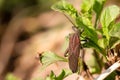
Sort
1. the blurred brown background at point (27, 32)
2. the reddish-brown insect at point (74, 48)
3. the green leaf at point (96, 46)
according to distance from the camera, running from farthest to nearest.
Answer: the blurred brown background at point (27, 32), the green leaf at point (96, 46), the reddish-brown insect at point (74, 48)

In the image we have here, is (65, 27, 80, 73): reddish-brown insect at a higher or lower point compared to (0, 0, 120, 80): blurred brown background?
higher

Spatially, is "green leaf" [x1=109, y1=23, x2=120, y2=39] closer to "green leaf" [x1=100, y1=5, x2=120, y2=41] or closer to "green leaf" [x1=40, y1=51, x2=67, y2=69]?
"green leaf" [x1=100, y1=5, x2=120, y2=41]

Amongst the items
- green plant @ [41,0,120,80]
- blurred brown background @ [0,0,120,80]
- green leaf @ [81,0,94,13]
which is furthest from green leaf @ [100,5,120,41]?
blurred brown background @ [0,0,120,80]

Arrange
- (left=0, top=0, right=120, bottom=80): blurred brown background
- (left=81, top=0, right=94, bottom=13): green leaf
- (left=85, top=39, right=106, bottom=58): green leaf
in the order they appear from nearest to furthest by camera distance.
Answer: (left=85, top=39, right=106, bottom=58): green leaf
(left=81, top=0, right=94, bottom=13): green leaf
(left=0, top=0, right=120, bottom=80): blurred brown background

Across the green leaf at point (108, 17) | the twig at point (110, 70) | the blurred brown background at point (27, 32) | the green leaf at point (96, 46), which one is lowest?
the blurred brown background at point (27, 32)

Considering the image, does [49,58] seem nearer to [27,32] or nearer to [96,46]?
[96,46]

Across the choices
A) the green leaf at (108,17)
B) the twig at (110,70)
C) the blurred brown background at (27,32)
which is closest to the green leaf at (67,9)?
the green leaf at (108,17)

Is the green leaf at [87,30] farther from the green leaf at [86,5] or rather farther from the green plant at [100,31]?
the green leaf at [86,5]

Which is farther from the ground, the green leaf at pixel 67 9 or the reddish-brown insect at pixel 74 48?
the green leaf at pixel 67 9

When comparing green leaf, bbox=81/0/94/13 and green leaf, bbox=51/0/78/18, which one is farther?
green leaf, bbox=81/0/94/13
